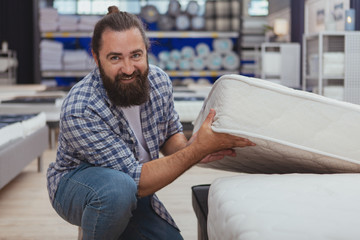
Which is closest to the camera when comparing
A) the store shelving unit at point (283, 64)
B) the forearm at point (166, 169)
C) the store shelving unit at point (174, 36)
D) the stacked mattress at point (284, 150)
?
the stacked mattress at point (284, 150)

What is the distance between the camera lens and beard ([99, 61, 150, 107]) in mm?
1422

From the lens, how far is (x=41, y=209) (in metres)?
2.52

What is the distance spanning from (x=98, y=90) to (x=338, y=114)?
2.33ft

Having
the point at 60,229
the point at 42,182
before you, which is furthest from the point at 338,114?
the point at 42,182

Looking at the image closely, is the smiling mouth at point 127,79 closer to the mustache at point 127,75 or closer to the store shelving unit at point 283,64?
the mustache at point 127,75

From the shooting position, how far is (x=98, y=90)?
1.45 metres

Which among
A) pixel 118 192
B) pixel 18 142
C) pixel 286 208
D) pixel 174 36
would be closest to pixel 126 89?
pixel 118 192

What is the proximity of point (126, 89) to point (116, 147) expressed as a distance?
6.6 inches

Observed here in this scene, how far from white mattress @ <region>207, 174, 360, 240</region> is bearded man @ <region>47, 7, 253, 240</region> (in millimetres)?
277

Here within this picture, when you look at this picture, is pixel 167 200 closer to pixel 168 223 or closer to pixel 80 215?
pixel 168 223

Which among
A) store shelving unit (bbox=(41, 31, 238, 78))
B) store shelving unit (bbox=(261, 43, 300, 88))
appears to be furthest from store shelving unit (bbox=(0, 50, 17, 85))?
store shelving unit (bbox=(261, 43, 300, 88))

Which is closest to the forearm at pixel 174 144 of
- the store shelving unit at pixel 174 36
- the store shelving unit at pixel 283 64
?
the store shelving unit at pixel 283 64

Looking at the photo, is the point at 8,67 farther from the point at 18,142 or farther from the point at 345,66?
the point at 18,142

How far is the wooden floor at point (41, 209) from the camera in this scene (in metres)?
2.13
